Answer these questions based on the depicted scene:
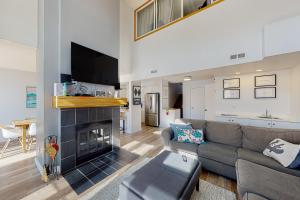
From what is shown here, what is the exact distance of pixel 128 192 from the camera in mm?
1380

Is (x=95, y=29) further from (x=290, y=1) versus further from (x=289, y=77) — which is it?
(x=289, y=77)

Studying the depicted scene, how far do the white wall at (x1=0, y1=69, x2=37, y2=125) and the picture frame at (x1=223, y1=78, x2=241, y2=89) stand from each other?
6.94 m

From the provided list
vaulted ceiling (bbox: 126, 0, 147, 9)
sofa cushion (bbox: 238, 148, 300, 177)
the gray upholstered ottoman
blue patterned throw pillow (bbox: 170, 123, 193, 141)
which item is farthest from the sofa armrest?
vaulted ceiling (bbox: 126, 0, 147, 9)

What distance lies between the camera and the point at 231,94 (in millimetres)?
4035

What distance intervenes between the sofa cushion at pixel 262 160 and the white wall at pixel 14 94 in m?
6.52

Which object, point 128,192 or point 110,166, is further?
point 110,166

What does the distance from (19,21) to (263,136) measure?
541 centimetres

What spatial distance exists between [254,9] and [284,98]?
2368 millimetres

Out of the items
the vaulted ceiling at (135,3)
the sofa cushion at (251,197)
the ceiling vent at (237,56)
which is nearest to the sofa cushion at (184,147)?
the sofa cushion at (251,197)

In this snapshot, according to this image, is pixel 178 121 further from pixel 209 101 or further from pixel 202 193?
pixel 209 101

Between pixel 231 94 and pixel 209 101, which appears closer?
pixel 231 94

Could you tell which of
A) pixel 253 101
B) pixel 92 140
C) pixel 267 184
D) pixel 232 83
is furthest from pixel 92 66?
pixel 253 101

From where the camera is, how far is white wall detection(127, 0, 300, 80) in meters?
2.52

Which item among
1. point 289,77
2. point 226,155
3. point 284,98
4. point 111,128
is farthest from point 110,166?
point 289,77
